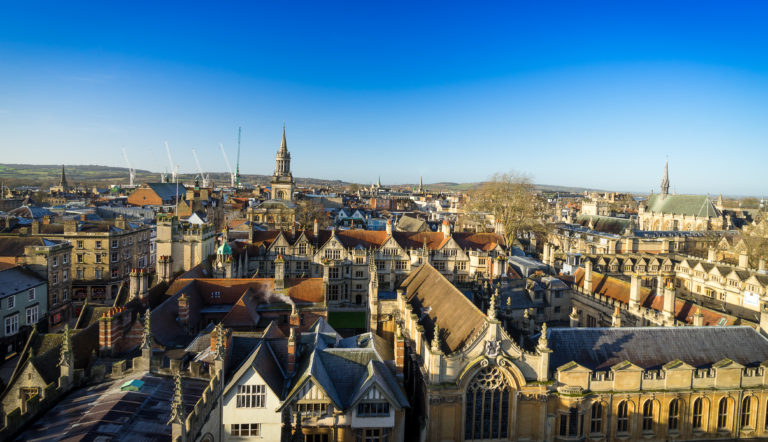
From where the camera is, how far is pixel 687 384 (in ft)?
75.2

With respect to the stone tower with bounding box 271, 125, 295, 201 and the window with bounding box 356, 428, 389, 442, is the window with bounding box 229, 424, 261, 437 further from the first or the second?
the stone tower with bounding box 271, 125, 295, 201

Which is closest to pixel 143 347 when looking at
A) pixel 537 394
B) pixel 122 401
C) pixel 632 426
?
pixel 122 401

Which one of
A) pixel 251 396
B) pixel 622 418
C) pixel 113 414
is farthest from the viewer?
pixel 622 418

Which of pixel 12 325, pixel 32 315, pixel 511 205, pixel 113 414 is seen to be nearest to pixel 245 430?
pixel 113 414

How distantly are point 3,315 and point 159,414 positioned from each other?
32524 mm

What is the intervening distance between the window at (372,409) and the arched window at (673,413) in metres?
14.5

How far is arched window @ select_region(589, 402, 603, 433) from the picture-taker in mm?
22750

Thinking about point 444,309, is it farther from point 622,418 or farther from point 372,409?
point 622,418

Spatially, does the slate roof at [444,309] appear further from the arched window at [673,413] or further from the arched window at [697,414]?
the arched window at [697,414]

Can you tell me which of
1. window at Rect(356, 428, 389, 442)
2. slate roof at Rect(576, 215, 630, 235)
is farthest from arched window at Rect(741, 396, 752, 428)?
slate roof at Rect(576, 215, 630, 235)

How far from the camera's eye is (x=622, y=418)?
22.9 metres

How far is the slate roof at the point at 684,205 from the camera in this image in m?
103

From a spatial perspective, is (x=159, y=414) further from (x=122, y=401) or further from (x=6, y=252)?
(x=6, y=252)

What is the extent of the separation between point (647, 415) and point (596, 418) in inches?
108
